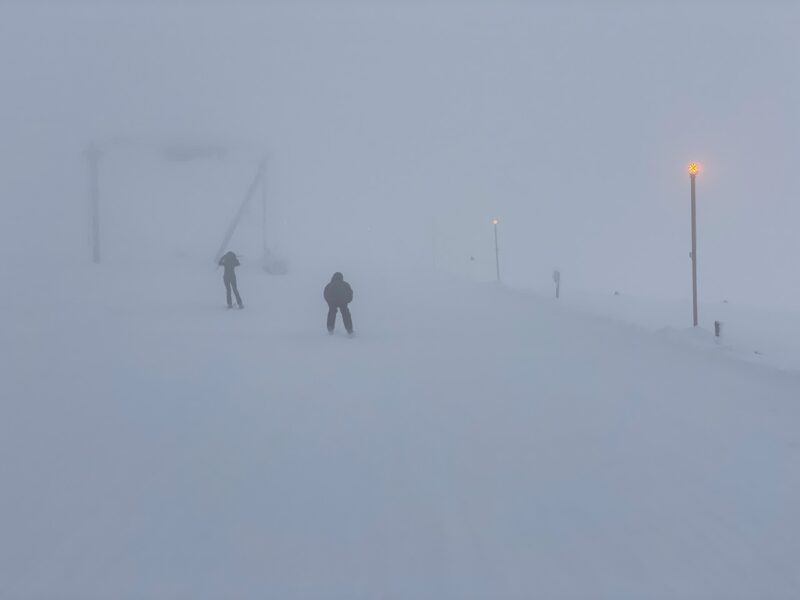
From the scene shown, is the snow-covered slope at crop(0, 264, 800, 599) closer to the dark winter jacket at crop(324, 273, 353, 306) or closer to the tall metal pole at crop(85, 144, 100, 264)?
the dark winter jacket at crop(324, 273, 353, 306)

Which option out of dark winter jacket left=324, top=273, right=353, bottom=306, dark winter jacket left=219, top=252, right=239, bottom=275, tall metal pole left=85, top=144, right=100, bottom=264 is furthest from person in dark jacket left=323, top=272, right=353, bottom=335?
tall metal pole left=85, top=144, right=100, bottom=264

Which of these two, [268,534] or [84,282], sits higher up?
[84,282]

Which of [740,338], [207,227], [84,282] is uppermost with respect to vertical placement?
[207,227]

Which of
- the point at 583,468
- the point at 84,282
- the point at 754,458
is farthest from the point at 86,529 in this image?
the point at 84,282

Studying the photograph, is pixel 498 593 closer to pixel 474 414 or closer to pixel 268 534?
pixel 268 534

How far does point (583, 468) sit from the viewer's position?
23.0 feet

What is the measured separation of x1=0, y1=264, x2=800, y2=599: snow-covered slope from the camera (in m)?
4.79

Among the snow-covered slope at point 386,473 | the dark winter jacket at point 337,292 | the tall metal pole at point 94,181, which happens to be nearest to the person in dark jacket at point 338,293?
the dark winter jacket at point 337,292

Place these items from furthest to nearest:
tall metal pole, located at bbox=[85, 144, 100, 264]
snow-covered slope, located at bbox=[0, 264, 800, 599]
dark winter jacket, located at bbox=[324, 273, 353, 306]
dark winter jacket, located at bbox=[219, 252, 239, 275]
Result: tall metal pole, located at bbox=[85, 144, 100, 264]
dark winter jacket, located at bbox=[219, 252, 239, 275]
dark winter jacket, located at bbox=[324, 273, 353, 306]
snow-covered slope, located at bbox=[0, 264, 800, 599]

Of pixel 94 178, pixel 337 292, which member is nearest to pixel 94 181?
pixel 94 178

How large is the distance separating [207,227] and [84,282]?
27031 mm

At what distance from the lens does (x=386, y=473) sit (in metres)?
6.71

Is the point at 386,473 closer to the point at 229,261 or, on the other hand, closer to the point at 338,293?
the point at 338,293

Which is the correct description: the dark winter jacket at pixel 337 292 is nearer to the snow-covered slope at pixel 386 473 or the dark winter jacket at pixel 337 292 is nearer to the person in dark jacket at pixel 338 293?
the person in dark jacket at pixel 338 293
